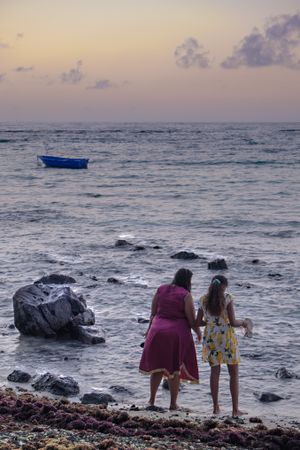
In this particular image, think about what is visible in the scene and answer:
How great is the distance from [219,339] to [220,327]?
18 cm

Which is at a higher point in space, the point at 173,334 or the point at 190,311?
the point at 190,311

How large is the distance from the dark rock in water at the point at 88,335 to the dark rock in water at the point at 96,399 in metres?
3.47

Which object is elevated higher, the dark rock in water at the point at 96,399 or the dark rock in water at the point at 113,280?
the dark rock in water at the point at 96,399

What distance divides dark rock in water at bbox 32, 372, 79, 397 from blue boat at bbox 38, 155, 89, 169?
58.7 m

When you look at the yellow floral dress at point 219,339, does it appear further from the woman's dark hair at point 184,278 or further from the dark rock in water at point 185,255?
the dark rock in water at point 185,255

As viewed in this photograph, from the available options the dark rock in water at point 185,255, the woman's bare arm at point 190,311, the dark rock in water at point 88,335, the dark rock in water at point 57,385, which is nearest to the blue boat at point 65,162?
the dark rock in water at point 185,255

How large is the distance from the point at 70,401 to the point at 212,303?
2.99m

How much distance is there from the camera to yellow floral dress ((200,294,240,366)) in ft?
35.0

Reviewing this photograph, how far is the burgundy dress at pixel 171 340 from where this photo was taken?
10.5m

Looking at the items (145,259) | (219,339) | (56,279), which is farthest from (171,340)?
(145,259)

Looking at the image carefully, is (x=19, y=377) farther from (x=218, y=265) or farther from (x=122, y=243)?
(x=122, y=243)

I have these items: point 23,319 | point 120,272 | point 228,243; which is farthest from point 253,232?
point 23,319

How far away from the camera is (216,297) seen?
10484 millimetres

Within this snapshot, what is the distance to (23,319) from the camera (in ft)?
51.4
